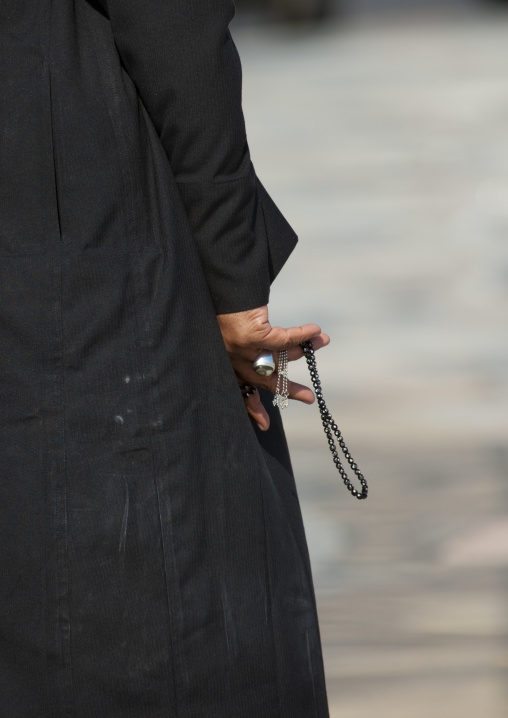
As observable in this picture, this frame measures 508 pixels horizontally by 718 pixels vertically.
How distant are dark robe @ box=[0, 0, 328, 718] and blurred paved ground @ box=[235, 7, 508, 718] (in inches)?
40.6

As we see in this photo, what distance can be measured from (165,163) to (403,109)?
6.85 metres

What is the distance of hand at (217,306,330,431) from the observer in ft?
4.65

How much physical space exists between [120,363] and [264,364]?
222 mm

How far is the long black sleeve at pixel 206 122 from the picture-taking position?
51.3 inches

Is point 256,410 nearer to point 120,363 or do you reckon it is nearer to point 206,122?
point 120,363

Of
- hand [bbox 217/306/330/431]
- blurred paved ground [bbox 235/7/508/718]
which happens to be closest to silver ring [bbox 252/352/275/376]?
hand [bbox 217/306/330/431]

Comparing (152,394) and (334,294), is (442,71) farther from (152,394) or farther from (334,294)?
(152,394)

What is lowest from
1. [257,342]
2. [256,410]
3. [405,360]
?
[405,360]

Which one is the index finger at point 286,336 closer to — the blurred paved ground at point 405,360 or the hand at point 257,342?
the hand at point 257,342

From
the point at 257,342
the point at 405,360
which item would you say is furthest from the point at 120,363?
the point at 405,360

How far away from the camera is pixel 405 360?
405 centimetres

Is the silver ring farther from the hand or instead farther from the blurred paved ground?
the blurred paved ground

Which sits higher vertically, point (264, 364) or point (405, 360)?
point (264, 364)

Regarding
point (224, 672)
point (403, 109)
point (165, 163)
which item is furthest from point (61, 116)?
point (403, 109)
